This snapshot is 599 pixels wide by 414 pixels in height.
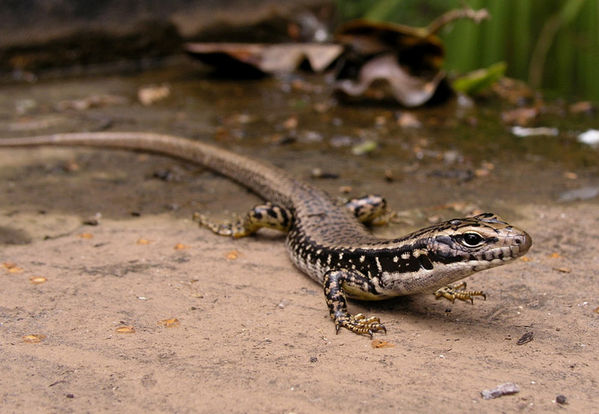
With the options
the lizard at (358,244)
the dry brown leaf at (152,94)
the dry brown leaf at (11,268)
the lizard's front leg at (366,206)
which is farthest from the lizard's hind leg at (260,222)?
the dry brown leaf at (152,94)

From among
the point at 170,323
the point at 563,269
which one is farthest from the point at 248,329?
the point at 563,269

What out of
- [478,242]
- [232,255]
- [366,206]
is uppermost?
[478,242]

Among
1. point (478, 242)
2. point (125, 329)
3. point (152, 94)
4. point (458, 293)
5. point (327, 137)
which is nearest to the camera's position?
point (478, 242)

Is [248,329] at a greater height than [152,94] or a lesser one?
lesser

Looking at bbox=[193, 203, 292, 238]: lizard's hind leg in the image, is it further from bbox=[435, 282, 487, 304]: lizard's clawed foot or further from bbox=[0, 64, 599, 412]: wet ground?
bbox=[435, 282, 487, 304]: lizard's clawed foot

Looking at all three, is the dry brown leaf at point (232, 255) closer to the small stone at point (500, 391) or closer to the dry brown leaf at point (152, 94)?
the small stone at point (500, 391)

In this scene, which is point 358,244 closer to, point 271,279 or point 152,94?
point 271,279

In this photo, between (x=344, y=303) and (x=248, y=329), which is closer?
(x=248, y=329)

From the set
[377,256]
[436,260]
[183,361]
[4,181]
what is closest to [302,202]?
[377,256]
